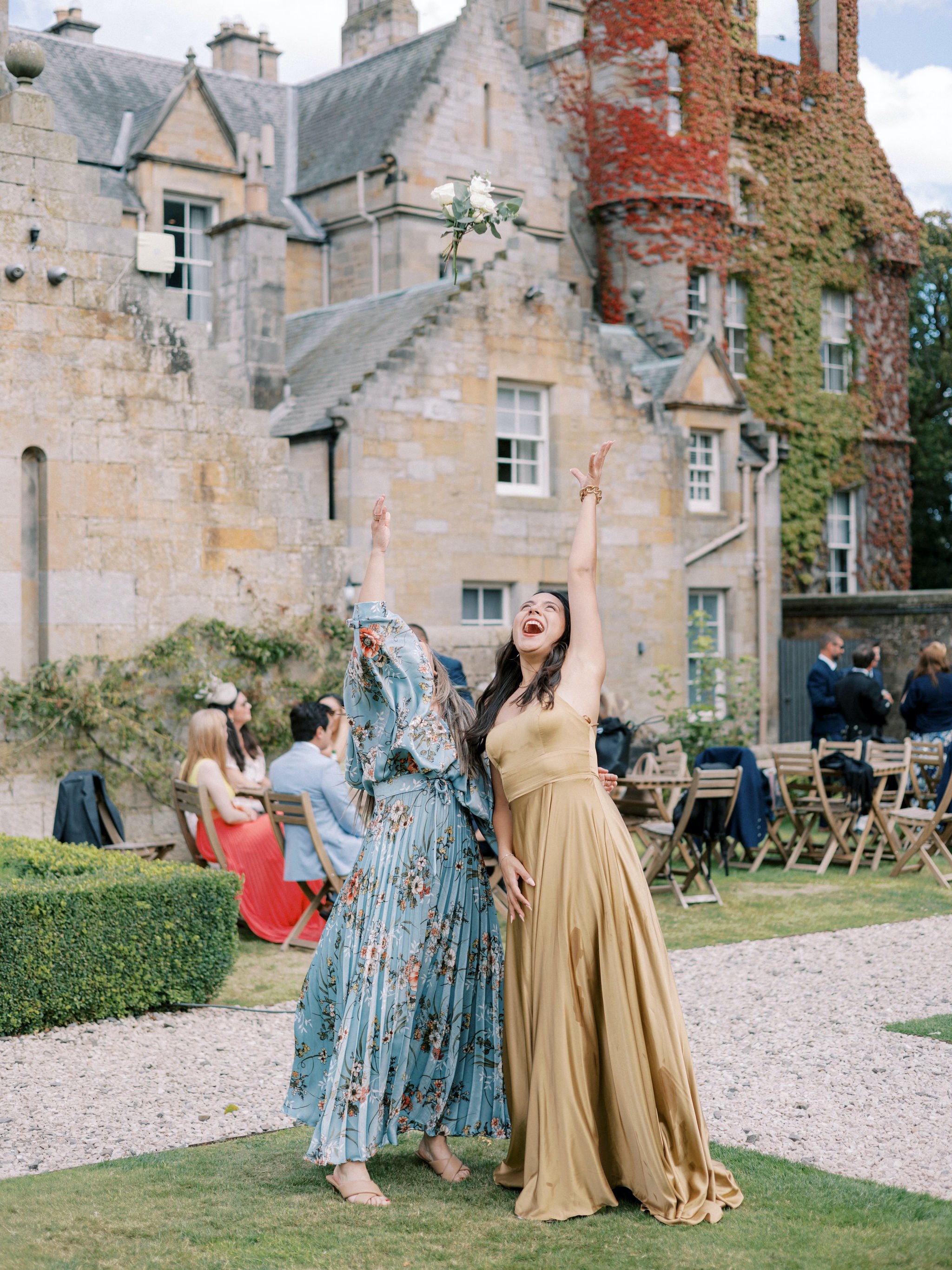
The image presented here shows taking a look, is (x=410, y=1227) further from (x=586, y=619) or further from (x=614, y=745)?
(x=614, y=745)

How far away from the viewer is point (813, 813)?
12523 mm

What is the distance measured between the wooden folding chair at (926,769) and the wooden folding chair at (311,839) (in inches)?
224

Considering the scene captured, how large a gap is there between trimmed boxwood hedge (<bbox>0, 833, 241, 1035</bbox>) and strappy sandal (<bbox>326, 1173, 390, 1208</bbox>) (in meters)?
2.93

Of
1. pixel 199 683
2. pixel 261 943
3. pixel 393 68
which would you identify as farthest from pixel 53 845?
pixel 393 68

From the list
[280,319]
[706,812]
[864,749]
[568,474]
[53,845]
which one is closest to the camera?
[53,845]

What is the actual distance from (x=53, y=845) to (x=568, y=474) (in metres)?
10.4

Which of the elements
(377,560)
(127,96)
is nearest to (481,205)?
(377,560)

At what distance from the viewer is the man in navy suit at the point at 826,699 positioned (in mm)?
14500

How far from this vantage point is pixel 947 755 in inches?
463

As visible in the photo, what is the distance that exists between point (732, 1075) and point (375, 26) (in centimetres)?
2477

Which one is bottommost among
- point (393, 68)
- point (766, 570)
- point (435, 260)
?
point (766, 570)

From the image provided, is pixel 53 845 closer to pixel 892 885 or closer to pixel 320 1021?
pixel 320 1021

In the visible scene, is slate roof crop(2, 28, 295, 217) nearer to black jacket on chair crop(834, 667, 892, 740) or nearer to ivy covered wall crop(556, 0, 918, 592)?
ivy covered wall crop(556, 0, 918, 592)

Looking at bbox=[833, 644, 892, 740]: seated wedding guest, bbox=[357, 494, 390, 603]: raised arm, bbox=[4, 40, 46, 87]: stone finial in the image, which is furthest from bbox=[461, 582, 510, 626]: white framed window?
bbox=[357, 494, 390, 603]: raised arm
